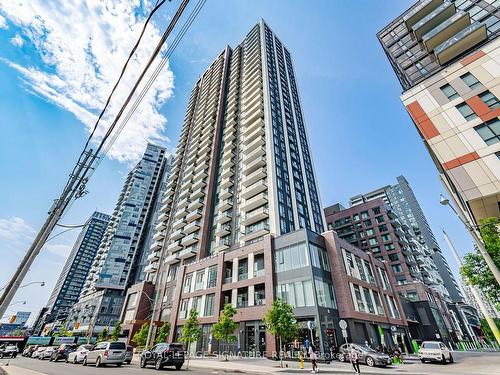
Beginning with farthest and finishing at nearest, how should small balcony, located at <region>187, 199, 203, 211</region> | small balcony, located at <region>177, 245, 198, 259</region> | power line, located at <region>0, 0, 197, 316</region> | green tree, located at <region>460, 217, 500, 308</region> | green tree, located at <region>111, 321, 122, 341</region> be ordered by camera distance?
1. small balcony, located at <region>187, 199, 203, 211</region>
2. green tree, located at <region>111, 321, 122, 341</region>
3. small balcony, located at <region>177, 245, 198, 259</region>
4. green tree, located at <region>460, 217, 500, 308</region>
5. power line, located at <region>0, 0, 197, 316</region>

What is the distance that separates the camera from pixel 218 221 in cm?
4725

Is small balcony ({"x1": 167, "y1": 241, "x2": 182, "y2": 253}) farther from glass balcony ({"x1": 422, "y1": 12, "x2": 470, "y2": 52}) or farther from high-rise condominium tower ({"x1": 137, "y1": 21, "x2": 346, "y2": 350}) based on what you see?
glass balcony ({"x1": 422, "y1": 12, "x2": 470, "y2": 52})

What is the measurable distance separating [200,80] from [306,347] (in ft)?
305

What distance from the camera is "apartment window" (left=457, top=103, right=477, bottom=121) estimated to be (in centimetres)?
2133

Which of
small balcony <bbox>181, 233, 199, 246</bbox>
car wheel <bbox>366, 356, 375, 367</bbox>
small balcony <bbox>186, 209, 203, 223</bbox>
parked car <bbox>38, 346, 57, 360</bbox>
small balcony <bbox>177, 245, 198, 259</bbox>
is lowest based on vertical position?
car wheel <bbox>366, 356, 375, 367</bbox>

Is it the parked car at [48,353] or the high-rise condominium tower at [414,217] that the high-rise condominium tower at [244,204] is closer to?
the parked car at [48,353]

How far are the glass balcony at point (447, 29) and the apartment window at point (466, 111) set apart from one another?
12.1 m

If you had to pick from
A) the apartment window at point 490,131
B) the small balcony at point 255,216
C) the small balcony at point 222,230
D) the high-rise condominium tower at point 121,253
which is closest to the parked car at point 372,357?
the apartment window at point 490,131

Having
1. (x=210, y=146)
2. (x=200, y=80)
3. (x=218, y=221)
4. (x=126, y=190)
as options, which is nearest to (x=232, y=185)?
(x=218, y=221)

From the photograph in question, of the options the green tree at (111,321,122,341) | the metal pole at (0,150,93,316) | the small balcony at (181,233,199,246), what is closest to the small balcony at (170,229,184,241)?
the small balcony at (181,233,199,246)

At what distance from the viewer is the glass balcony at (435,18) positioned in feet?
97.0

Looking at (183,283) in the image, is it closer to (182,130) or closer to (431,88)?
(431,88)

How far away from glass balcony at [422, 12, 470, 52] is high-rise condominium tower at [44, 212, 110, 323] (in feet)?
501

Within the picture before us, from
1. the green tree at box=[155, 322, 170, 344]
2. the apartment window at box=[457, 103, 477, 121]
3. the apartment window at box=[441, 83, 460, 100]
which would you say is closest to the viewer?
the apartment window at box=[457, 103, 477, 121]
